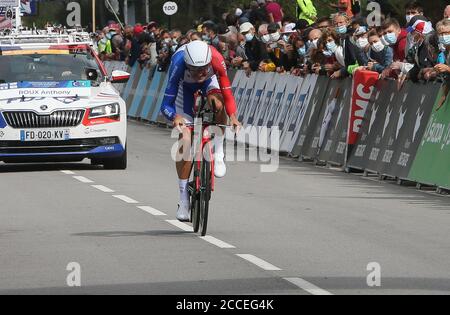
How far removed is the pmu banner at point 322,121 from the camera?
24.1 m

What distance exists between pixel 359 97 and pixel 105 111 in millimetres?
3629

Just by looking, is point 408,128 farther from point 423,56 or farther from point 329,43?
point 329,43

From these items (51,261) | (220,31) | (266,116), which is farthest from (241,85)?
(51,261)

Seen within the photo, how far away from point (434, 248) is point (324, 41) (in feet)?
39.5

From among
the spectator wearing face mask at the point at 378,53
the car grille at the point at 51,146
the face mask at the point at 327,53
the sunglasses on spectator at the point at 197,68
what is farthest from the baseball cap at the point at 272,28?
the sunglasses on spectator at the point at 197,68

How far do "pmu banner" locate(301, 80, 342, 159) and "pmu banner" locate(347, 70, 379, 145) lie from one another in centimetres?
108

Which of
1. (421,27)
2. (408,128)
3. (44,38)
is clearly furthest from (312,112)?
(408,128)

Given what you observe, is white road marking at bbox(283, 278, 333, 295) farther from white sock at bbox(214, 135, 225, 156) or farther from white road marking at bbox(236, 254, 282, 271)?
white sock at bbox(214, 135, 225, 156)

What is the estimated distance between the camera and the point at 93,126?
2225cm

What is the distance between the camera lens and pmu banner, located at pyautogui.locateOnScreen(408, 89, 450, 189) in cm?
1917

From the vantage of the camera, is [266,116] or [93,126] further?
[266,116]

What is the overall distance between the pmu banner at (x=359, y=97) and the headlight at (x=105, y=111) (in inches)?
132

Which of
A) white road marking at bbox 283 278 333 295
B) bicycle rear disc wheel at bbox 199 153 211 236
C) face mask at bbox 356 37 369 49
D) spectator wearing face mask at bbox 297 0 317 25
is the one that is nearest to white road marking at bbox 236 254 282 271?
white road marking at bbox 283 278 333 295
